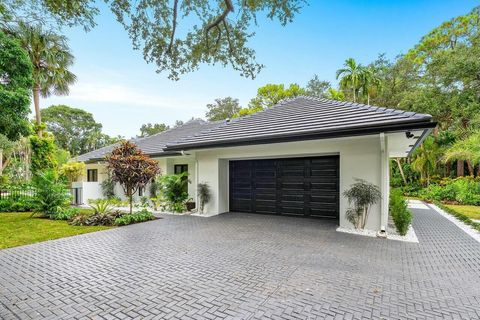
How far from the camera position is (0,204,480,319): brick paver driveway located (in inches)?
125

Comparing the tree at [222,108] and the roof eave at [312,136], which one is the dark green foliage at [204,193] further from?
the tree at [222,108]

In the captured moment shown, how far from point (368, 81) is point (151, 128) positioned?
119 ft

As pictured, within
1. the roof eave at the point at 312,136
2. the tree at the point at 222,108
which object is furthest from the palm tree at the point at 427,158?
the tree at the point at 222,108

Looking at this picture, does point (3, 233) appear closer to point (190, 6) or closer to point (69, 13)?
point (69, 13)

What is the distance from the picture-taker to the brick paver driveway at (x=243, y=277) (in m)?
3.16

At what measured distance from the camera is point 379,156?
7.14m

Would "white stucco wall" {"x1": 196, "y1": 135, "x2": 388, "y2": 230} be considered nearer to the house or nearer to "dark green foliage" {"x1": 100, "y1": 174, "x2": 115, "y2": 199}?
the house

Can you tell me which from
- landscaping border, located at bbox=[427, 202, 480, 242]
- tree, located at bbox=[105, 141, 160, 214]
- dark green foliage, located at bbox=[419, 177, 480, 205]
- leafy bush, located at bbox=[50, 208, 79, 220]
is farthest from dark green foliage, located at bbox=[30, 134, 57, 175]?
dark green foliage, located at bbox=[419, 177, 480, 205]

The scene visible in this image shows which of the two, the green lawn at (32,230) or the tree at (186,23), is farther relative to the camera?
the green lawn at (32,230)

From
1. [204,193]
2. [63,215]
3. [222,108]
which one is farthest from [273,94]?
[63,215]

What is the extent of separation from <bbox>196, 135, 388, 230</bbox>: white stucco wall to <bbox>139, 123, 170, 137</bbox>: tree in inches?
1410

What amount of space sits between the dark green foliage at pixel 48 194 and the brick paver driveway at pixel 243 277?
5.17 meters

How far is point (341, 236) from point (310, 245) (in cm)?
136

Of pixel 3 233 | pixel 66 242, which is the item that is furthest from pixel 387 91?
pixel 3 233
